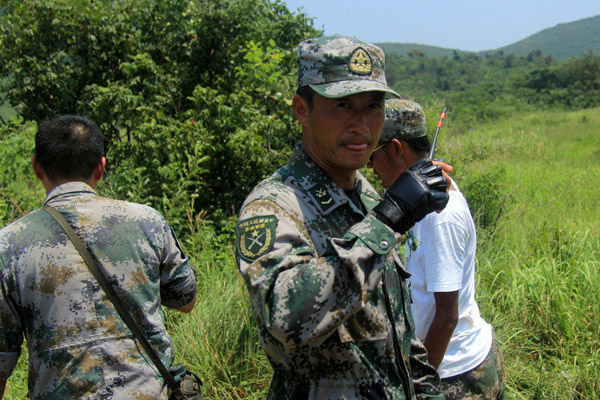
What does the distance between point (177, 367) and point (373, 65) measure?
4.56 ft

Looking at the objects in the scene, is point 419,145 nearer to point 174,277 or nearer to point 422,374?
point 422,374

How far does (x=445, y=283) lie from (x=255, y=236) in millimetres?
931

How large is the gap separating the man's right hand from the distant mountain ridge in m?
155

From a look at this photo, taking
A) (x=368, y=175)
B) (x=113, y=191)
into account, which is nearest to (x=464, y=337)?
(x=368, y=175)

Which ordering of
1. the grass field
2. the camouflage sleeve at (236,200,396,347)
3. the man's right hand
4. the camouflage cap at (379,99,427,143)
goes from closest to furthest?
the camouflage sleeve at (236,200,396,347) → the man's right hand → the camouflage cap at (379,99,427,143) → the grass field

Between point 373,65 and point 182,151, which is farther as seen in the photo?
point 182,151

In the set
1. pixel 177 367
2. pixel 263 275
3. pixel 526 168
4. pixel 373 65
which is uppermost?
pixel 373 65

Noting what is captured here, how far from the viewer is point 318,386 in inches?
49.7

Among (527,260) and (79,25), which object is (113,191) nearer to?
(79,25)

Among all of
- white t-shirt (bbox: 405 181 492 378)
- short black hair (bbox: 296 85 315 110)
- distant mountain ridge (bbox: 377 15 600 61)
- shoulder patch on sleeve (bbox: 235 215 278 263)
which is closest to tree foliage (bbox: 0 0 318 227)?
white t-shirt (bbox: 405 181 492 378)

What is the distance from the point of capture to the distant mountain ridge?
501 ft

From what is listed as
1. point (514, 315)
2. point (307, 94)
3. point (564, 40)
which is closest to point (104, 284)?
point (307, 94)

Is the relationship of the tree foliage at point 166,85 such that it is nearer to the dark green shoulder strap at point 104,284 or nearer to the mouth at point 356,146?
the dark green shoulder strap at point 104,284

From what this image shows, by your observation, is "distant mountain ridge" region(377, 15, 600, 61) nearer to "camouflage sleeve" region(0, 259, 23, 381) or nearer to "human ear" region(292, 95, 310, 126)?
"human ear" region(292, 95, 310, 126)
